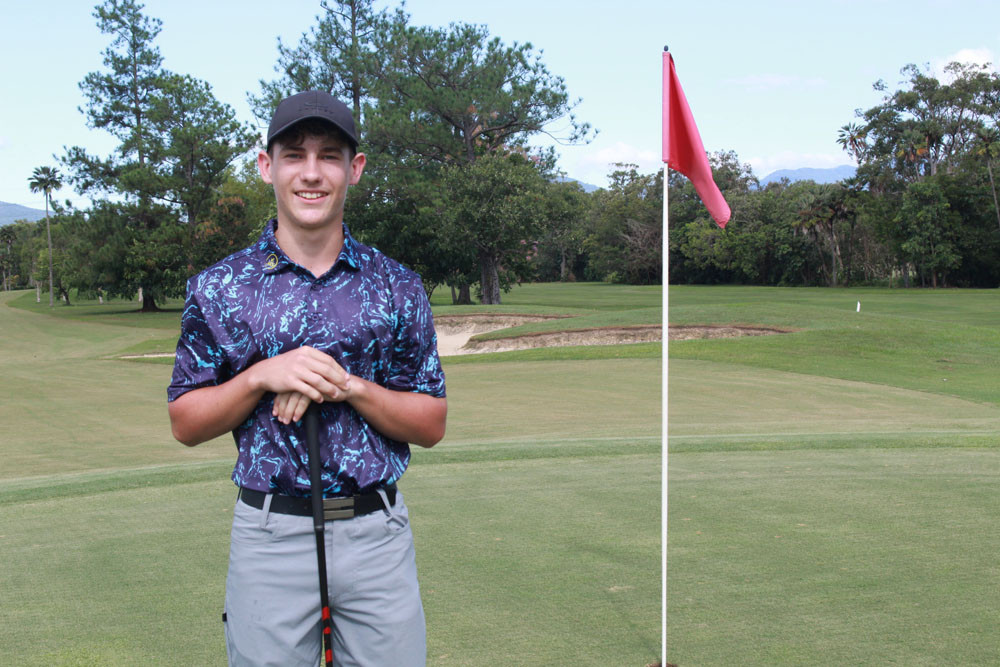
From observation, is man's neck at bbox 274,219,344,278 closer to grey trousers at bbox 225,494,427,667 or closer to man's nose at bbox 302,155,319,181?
man's nose at bbox 302,155,319,181

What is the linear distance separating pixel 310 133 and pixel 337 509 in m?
0.95

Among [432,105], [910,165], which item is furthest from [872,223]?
[432,105]

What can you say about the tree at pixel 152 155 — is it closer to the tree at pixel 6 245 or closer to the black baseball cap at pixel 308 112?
the black baseball cap at pixel 308 112

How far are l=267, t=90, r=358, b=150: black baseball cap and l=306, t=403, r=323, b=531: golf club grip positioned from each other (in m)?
0.71

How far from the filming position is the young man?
222cm

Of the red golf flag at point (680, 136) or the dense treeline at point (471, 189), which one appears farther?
the dense treeline at point (471, 189)

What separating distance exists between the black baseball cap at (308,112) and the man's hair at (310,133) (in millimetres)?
13

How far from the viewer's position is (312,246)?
2.36 metres

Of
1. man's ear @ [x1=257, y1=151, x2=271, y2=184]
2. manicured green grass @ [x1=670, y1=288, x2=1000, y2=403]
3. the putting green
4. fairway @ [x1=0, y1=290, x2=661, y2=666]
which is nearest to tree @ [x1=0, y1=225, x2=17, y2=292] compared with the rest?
manicured green grass @ [x1=670, y1=288, x2=1000, y2=403]

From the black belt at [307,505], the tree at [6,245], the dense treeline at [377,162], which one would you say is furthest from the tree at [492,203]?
the tree at [6,245]

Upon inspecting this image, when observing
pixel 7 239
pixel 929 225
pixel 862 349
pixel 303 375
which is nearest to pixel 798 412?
pixel 862 349

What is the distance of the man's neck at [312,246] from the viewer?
2.35 metres

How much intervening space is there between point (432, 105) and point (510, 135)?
170 inches

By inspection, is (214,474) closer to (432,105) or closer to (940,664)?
(940,664)
